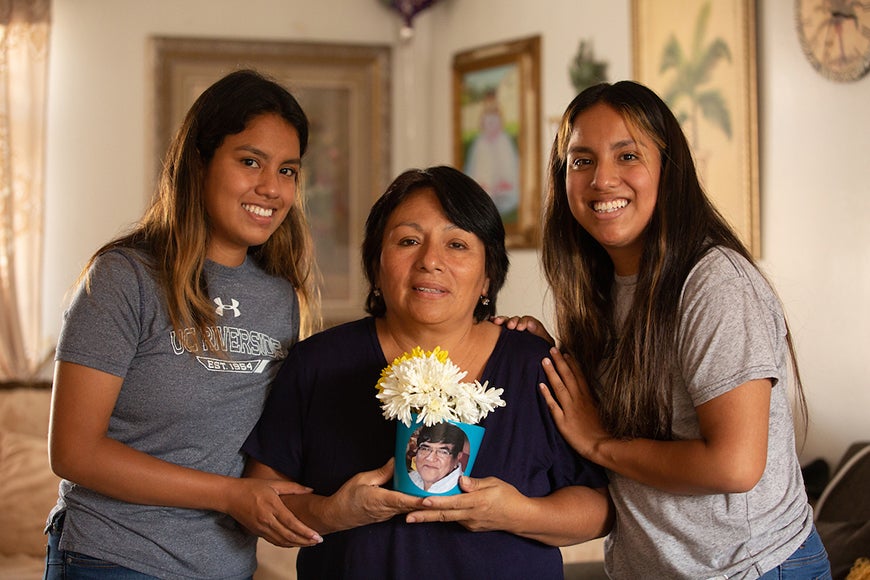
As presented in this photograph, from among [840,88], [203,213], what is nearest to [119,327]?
[203,213]

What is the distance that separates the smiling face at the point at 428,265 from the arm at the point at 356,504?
0.35 meters

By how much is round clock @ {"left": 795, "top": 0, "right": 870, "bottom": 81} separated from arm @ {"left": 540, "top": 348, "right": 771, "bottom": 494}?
2.02 metres

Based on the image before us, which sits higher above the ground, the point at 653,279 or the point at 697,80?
the point at 697,80

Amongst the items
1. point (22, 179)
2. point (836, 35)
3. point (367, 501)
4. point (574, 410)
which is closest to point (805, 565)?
point (574, 410)

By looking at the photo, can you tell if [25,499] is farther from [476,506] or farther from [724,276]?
[724,276]

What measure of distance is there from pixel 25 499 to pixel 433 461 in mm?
2814

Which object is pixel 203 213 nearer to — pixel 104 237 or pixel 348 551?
pixel 348 551

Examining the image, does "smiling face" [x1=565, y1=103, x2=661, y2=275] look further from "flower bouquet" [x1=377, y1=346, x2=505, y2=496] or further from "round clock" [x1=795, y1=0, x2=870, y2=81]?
"round clock" [x1=795, y1=0, x2=870, y2=81]

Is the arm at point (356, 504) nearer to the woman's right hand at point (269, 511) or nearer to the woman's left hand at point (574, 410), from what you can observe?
the woman's right hand at point (269, 511)

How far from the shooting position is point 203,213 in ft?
6.64

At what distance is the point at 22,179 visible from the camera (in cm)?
538

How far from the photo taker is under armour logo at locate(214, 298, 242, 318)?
2029 mm

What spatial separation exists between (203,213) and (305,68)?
410cm

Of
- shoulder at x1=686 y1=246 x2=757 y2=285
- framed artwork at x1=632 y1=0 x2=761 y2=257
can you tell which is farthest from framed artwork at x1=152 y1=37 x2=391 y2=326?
shoulder at x1=686 y1=246 x2=757 y2=285
